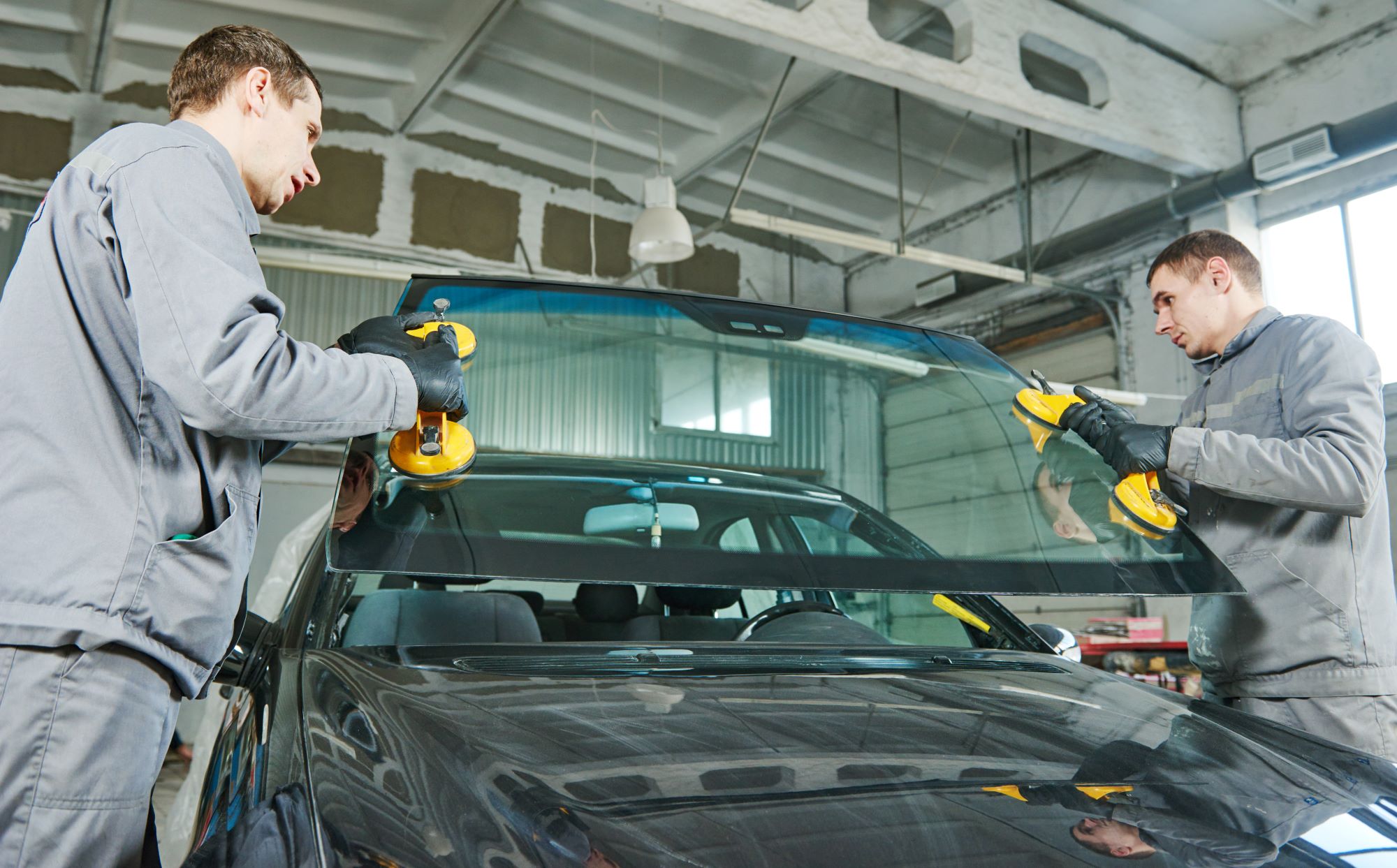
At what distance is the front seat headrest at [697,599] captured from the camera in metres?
2.24

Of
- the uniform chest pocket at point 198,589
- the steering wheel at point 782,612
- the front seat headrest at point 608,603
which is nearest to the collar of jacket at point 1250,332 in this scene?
the steering wheel at point 782,612

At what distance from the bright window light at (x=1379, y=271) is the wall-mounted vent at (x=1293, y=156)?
24.4 inches

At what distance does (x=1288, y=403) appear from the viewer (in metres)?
1.88

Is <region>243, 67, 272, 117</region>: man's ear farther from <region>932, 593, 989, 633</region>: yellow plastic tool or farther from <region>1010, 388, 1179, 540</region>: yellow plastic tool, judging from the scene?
<region>932, 593, 989, 633</region>: yellow plastic tool

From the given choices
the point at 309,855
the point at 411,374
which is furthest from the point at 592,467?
the point at 309,855

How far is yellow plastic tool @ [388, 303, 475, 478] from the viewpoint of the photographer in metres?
1.34

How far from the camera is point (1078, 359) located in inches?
360

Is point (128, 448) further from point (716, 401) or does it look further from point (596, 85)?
point (596, 85)

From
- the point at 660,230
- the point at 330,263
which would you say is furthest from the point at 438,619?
the point at 330,263

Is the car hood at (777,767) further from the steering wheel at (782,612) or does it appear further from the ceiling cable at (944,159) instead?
the ceiling cable at (944,159)

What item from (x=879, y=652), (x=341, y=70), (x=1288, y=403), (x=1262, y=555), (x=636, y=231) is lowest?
(x=879, y=652)

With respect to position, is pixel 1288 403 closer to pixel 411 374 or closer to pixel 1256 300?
pixel 1256 300

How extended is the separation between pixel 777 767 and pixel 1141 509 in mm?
887

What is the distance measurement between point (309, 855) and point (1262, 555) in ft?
5.55
